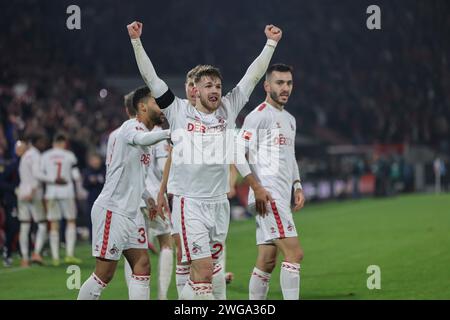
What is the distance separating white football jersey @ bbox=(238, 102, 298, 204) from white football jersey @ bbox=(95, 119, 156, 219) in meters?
1.27

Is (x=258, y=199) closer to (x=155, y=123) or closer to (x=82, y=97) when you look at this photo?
(x=155, y=123)

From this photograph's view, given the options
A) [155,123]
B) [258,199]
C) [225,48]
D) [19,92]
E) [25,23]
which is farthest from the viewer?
[25,23]

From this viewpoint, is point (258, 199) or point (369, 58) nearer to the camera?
point (258, 199)

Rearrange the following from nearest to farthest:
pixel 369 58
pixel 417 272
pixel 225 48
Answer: pixel 417 272 < pixel 225 48 < pixel 369 58

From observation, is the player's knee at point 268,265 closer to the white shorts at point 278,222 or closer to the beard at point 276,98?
the white shorts at point 278,222

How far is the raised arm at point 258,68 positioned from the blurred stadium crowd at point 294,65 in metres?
11.7

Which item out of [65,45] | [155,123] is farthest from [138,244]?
[65,45]

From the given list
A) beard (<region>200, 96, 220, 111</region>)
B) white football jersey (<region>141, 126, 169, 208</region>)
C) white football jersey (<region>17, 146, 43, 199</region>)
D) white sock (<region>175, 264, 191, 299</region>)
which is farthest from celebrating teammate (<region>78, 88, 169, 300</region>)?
white football jersey (<region>17, 146, 43, 199</region>)

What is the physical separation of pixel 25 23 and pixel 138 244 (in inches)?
904

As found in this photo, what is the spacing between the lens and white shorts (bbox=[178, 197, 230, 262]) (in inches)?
328

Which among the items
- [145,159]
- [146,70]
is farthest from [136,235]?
[146,70]

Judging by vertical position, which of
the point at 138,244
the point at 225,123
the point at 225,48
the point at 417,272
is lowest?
the point at 417,272

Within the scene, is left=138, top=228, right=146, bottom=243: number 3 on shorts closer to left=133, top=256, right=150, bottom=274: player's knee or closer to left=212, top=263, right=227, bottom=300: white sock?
left=133, top=256, right=150, bottom=274: player's knee

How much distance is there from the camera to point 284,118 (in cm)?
1002
